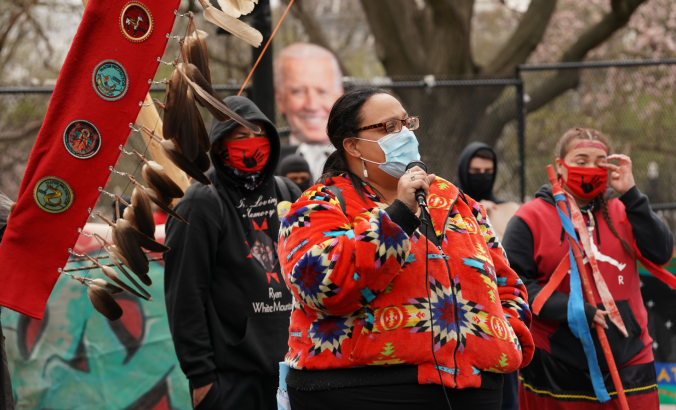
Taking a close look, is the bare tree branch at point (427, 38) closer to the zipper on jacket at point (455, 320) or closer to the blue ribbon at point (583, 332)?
the blue ribbon at point (583, 332)

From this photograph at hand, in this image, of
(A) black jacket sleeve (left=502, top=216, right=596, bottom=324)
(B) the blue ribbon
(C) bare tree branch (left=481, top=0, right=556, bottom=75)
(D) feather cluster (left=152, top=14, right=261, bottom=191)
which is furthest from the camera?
(C) bare tree branch (left=481, top=0, right=556, bottom=75)

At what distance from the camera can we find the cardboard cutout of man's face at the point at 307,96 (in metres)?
8.86

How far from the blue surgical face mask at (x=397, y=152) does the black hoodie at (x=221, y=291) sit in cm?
118

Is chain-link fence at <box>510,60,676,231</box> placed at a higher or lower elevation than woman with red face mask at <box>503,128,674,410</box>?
higher

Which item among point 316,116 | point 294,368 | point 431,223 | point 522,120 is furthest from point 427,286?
point 316,116

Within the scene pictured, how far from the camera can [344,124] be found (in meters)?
2.69

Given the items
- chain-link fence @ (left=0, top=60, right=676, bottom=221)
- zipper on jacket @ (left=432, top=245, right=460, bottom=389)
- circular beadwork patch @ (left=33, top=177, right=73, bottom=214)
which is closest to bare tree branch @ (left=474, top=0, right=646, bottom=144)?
chain-link fence @ (left=0, top=60, right=676, bottom=221)

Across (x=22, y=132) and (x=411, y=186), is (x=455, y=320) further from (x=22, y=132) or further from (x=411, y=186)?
(x=22, y=132)

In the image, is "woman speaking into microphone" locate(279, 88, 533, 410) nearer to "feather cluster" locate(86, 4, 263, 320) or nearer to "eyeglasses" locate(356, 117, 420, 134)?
"eyeglasses" locate(356, 117, 420, 134)

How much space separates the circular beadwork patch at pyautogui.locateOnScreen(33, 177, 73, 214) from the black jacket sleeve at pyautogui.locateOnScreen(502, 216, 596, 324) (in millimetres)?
2448

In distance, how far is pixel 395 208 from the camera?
2.29m

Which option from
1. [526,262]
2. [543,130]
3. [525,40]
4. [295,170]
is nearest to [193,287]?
[526,262]

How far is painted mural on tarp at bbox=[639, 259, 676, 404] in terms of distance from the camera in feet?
20.3

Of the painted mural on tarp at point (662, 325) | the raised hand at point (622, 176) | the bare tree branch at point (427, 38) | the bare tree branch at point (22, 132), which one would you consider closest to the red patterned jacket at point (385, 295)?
the raised hand at point (622, 176)
